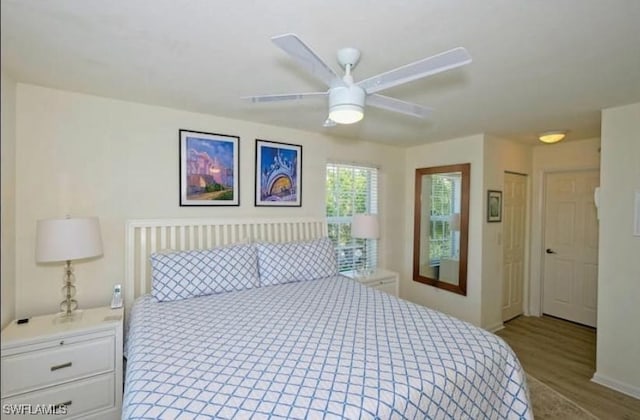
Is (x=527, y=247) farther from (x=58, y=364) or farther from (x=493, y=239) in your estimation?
(x=58, y=364)

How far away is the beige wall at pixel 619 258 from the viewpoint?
2.51 meters

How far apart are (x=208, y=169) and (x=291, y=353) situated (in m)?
2.00

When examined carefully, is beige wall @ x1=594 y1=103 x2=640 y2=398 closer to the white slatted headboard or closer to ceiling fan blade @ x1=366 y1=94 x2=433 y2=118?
ceiling fan blade @ x1=366 y1=94 x2=433 y2=118

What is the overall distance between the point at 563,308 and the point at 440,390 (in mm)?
3825

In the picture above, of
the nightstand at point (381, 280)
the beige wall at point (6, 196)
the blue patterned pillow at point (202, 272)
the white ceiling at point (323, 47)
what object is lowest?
the nightstand at point (381, 280)

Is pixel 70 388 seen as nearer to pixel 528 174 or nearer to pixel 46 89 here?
pixel 46 89

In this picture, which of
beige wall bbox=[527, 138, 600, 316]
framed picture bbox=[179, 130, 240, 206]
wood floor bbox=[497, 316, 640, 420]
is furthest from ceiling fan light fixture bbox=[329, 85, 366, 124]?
beige wall bbox=[527, 138, 600, 316]

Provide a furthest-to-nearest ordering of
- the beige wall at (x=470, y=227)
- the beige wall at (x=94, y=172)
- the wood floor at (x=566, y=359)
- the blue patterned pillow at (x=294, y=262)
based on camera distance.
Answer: the beige wall at (x=470, y=227)
the blue patterned pillow at (x=294, y=262)
the wood floor at (x=566, y=359)
the beige wall at (x=94, y=172)

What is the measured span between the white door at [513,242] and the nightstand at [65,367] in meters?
4.15

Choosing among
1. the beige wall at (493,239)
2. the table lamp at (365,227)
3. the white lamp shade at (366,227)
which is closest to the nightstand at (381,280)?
the table lamp at (365,227)

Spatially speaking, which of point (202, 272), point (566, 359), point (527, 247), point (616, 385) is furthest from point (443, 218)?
point (202, 272)

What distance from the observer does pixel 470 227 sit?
3.67 meters

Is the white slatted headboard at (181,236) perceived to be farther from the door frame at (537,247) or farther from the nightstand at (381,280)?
the door frame at (537,247)

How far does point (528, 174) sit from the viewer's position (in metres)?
4.22
